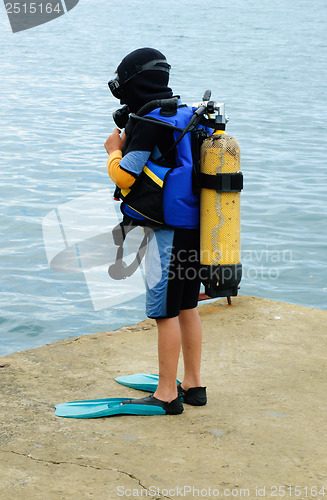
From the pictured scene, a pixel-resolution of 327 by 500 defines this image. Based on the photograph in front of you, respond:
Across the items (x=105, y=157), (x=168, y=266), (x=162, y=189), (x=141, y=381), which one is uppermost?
(x=162, y=189)

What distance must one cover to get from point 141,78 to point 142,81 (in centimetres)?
2

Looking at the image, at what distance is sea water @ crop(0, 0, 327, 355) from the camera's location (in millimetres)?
8109

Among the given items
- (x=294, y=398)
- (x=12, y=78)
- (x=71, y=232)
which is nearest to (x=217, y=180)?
(x=294, y=398)

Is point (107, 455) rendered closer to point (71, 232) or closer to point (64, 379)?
point (64, 379)

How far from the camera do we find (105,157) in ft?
50.6

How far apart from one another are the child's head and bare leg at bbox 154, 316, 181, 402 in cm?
119

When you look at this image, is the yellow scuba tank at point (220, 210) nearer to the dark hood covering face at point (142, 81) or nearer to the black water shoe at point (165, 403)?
the dark hood covering face at point (142, 81)

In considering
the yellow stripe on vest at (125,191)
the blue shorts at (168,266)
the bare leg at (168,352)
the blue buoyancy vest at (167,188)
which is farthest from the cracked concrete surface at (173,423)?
the yellow stripe on vest at (125,191)

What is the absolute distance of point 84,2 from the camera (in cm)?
5984

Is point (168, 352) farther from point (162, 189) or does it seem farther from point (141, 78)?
point (141, 78)

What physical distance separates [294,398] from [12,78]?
24540mm

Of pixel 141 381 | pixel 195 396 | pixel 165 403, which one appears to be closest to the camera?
pixel 165 403

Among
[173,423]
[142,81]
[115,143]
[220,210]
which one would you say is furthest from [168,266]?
[142,81]

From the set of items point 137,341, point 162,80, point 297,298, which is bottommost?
point 297,298
